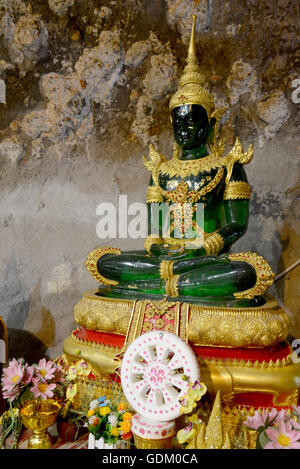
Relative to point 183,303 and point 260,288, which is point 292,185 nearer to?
point 260,288

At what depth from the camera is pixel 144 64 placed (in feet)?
12.8

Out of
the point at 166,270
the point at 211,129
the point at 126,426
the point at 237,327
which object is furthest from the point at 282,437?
the point at 211,129

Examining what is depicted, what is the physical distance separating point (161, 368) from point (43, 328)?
2278 mm

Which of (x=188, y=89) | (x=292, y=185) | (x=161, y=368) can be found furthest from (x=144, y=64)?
(x=161, y=368)

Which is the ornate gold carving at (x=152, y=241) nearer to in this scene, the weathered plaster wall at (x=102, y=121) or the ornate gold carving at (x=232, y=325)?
the ornate gold carving at (x=232, y=325)

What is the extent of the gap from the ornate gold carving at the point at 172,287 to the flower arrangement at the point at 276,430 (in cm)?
84

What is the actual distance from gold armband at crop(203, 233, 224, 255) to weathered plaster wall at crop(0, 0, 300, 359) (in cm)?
119

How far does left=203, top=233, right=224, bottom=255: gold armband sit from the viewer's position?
2.46 metres

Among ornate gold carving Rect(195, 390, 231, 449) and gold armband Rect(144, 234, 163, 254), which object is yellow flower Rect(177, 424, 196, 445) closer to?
ornate gold carving Rect(195, 390, 231, 449)

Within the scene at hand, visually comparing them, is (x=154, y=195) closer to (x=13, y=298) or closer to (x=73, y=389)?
(x=73, y=389)

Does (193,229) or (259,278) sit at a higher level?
(193,229)

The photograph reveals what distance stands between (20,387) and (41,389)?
0.11m

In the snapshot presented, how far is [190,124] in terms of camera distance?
280cm

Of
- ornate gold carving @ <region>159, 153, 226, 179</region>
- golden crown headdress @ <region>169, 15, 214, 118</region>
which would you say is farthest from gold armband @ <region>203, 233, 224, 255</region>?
golden crown headdress @ <region>169, 15, 214, 118</region>
